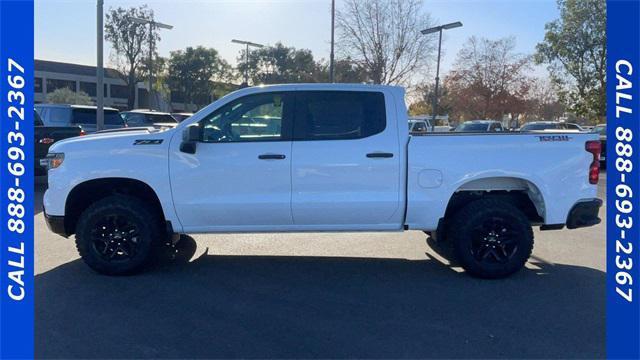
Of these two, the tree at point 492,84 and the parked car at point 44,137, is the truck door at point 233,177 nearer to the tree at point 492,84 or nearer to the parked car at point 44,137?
the parked car at point 44,137

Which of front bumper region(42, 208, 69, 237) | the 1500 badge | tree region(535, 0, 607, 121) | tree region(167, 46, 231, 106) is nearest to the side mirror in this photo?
front bumper region(42, 208, 69, 237)

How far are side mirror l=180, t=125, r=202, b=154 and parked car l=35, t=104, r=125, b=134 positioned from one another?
9631 mm

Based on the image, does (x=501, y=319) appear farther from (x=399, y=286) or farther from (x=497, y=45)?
(x=497, y=45)

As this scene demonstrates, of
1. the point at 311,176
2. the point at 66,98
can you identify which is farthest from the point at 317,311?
the point at 66,98

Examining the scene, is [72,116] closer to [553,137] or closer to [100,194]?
[100,194]

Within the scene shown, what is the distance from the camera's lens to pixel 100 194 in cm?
562

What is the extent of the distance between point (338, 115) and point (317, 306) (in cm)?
201

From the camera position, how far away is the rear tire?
17.7 feet

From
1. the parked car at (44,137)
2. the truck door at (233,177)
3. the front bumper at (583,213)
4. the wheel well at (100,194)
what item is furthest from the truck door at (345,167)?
the parked car at (44,137)

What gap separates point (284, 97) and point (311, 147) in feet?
2.08

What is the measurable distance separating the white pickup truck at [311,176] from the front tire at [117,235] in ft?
0.04

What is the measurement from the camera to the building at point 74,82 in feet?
175

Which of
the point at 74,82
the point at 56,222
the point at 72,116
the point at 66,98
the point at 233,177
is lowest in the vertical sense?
the point at 56,222

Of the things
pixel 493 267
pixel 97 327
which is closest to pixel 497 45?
pixel 493 267
